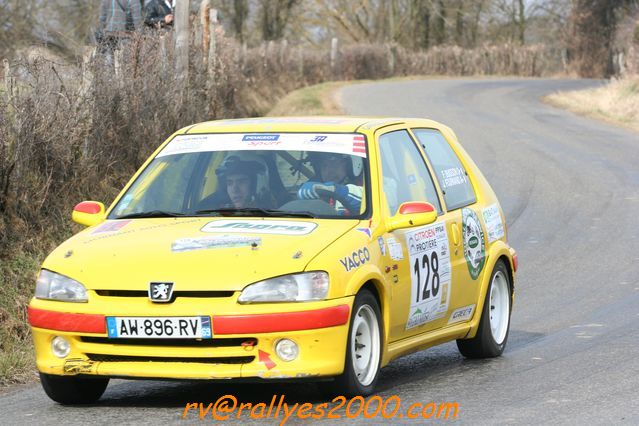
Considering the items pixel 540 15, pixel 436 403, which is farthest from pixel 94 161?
pixel 540 15

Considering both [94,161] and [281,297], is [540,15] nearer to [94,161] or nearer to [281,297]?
[94,161]

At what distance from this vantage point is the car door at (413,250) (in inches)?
291

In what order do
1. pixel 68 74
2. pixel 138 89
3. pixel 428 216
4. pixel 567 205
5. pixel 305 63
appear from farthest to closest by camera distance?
pixel 305 63
pixel 567 205
pixel 138 89
pixel 68 74
pixel 428 216

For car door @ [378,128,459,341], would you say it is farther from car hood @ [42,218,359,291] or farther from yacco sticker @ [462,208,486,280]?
car hood @ [42,218,359,291]

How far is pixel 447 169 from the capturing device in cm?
875

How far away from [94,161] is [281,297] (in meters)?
6.90

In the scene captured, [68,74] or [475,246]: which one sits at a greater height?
[68,74]

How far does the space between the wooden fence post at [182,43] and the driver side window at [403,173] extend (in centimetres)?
725

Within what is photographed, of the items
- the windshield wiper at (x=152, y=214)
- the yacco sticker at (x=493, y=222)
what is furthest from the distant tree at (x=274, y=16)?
the windshield wiper at (x=152, y=214)

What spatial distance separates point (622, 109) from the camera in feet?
102

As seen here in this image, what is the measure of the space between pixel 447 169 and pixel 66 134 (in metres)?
4.68

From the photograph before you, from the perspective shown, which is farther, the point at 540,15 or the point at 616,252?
the point at 540,15

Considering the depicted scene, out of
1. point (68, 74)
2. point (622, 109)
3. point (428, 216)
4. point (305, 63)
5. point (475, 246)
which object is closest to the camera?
point (428, 216)

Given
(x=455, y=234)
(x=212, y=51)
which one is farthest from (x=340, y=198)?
(x=212, y=51)
